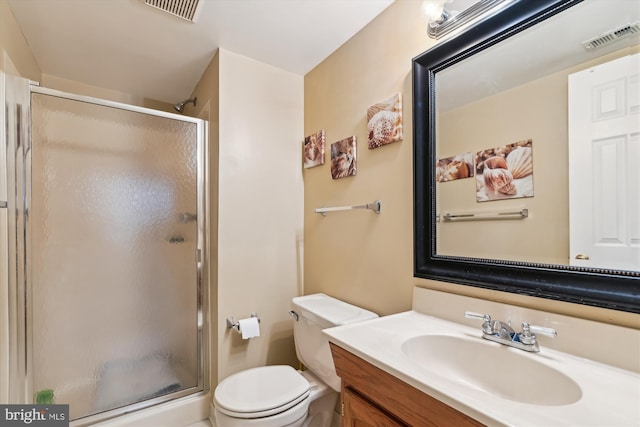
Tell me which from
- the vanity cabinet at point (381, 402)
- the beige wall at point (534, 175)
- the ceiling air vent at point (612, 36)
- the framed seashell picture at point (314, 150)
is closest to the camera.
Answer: the vanity cabinet at point (381, 402)

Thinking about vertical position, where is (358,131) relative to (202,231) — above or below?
above

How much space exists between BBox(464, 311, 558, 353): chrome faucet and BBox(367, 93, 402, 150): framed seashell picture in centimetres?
82

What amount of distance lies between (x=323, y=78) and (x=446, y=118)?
3.19 feet

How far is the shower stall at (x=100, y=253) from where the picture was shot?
4.53 ft

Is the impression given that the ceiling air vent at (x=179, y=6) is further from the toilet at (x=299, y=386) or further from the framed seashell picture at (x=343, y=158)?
the toilet at (x=299, y=386)

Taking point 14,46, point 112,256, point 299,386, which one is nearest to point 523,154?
point 299,386

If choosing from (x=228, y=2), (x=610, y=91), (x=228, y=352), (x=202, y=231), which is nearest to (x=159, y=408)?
(x=228, y=352)

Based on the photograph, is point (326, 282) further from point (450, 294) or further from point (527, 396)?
point (527, 396)

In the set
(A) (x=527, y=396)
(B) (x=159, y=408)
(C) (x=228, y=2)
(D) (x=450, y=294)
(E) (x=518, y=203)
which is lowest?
(B) (x=159, y=408)

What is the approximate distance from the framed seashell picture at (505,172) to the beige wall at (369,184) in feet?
0.97

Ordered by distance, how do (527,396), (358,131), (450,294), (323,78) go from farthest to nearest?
1. (323,78)
2. (358,131)
3. (450,294)
4. (527,396)

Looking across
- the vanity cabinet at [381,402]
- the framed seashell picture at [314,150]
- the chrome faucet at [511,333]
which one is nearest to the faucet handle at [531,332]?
the chrome faucet at [511,333]

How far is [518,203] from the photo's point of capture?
976 mm

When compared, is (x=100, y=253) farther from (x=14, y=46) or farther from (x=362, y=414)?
(x=362, y=414)
